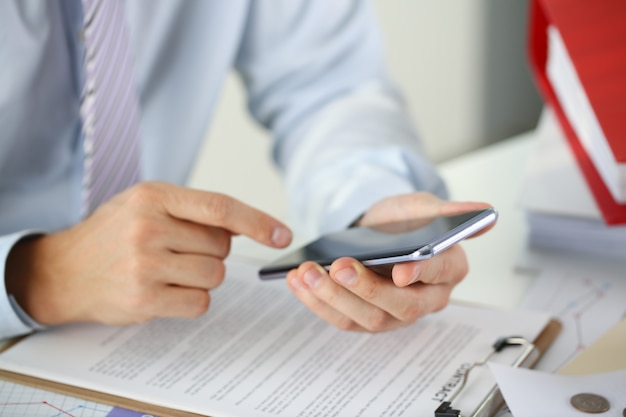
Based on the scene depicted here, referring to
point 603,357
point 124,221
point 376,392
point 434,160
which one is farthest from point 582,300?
point 434,160

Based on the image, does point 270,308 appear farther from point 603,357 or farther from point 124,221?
point 603,357

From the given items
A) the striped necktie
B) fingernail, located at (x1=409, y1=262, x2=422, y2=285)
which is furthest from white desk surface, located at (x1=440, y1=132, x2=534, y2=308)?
the striped necktie

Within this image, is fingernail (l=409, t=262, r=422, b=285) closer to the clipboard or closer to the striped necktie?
the clipboard

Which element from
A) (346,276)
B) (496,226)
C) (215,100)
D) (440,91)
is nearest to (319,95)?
(215,100)

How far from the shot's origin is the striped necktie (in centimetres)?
80

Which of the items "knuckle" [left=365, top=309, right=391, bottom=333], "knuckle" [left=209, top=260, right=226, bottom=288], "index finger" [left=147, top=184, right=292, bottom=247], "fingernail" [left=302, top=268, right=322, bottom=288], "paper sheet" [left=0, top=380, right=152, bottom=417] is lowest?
"paper sheet" [left=0, top=380, right=152, bottom=417]

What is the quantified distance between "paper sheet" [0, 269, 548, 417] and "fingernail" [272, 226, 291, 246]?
0.07m

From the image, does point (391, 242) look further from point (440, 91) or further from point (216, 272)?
point (440, 91)

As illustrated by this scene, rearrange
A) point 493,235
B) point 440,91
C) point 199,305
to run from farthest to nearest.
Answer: point 440,91 → point 493,235 → point 199,305

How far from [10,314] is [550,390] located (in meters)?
0.42

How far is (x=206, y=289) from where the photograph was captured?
72cm

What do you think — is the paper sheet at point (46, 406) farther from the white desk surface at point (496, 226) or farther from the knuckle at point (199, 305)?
the white desk surface at point (496, 226)

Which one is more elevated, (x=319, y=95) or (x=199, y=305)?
(x=319, y=95)

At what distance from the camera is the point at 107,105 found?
2.70 feet
